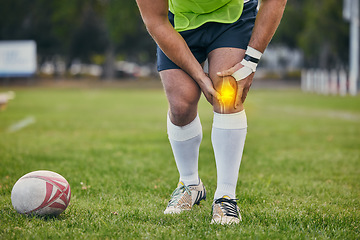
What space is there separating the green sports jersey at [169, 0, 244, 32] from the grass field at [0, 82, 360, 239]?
1373 millimetres

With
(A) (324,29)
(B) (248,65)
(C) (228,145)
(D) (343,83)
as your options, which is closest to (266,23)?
(B) (248,65)

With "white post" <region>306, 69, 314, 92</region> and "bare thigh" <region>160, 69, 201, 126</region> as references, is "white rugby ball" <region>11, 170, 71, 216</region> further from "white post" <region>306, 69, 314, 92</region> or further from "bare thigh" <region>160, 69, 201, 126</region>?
"white post" <region>306, 69, 314, 92</region>

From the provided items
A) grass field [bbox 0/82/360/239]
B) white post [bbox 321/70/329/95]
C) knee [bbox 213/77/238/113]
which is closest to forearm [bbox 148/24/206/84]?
knee [bbox 213/77/238/113]

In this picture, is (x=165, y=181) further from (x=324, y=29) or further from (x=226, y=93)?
(x=324, y=29)

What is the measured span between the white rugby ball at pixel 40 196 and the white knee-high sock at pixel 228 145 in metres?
1.11

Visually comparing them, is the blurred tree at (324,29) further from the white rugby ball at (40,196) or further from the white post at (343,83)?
the white rugby ball at (40,196)

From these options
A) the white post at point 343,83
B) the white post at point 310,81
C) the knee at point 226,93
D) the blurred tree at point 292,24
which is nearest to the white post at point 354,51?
the white post at point 343,83

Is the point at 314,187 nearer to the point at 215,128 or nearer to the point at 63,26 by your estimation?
the point at 215,128

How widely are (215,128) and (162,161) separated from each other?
10.5 feet

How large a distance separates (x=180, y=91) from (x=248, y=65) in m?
0.52

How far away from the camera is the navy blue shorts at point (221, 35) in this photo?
3682mm

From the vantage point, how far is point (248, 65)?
355 centimetres

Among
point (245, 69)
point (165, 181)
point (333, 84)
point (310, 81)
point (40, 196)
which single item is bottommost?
point (310, 81)

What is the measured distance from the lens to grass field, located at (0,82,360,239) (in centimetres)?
340
